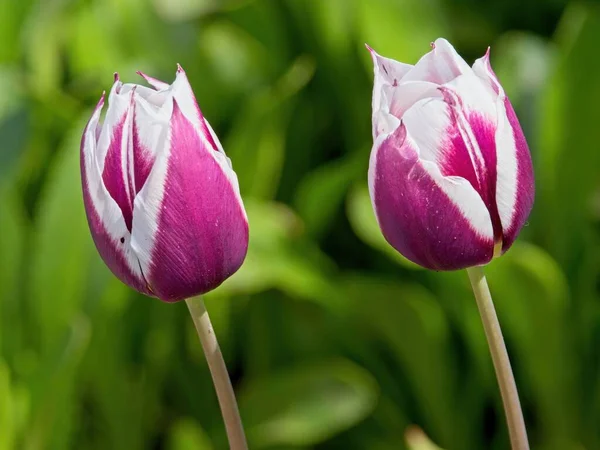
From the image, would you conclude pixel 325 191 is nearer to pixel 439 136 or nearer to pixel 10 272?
pixel 10 272

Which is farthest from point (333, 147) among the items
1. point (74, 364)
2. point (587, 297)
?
point (74, 364)

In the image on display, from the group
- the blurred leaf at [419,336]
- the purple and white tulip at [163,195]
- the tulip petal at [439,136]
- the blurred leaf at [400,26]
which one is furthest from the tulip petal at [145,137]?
the blurred leaf at [400,26]

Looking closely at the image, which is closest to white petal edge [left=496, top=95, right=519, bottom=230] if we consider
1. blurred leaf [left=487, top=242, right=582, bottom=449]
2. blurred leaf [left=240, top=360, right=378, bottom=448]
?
blurred leaf [left=487, top=242, right=582, bottom=449]

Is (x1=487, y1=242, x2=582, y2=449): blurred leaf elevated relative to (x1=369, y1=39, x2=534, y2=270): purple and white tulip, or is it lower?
lower

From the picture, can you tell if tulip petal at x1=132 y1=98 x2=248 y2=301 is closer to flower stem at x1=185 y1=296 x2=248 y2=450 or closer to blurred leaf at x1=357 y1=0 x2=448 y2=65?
flower stem at x1=185 y1=296 x2=248 y2=450

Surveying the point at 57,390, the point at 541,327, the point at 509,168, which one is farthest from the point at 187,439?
the point at 509,168

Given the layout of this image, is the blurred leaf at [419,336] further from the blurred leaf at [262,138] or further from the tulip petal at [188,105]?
the tulip petal at [188,105]
